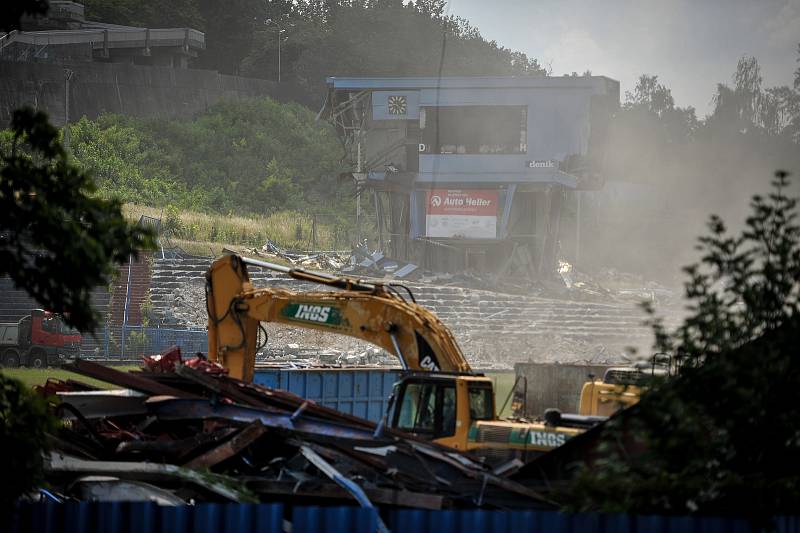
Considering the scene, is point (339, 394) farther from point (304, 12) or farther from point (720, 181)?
point (304, 12)

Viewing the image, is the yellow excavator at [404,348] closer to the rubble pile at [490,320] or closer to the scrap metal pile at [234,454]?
the scrap metal pile at [234,454]

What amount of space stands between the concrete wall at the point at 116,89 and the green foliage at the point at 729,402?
6481cm

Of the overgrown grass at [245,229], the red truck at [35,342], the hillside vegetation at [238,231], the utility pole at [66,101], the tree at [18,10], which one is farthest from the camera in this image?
the utility pole at [66,101]

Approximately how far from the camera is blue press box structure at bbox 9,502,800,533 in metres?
9.49

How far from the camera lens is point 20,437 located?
885 cm

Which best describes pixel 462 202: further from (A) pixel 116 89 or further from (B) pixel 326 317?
(B) pixel 326 317

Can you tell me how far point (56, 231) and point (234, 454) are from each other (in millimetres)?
6679

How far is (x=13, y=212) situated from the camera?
29.3ft

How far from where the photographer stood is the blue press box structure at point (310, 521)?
949 centimetres

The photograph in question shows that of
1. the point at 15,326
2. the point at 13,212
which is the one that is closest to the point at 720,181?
the point at 15,326

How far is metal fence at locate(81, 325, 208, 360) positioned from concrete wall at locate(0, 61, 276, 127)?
27623 mm

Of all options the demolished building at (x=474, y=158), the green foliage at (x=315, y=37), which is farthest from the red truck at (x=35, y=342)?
the green foliage at (x=315, y=37)

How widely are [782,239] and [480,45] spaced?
10463 cm

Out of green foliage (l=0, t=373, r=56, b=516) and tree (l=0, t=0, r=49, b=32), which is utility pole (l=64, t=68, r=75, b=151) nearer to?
tree (l=0, t=0, r=49, b=32)
